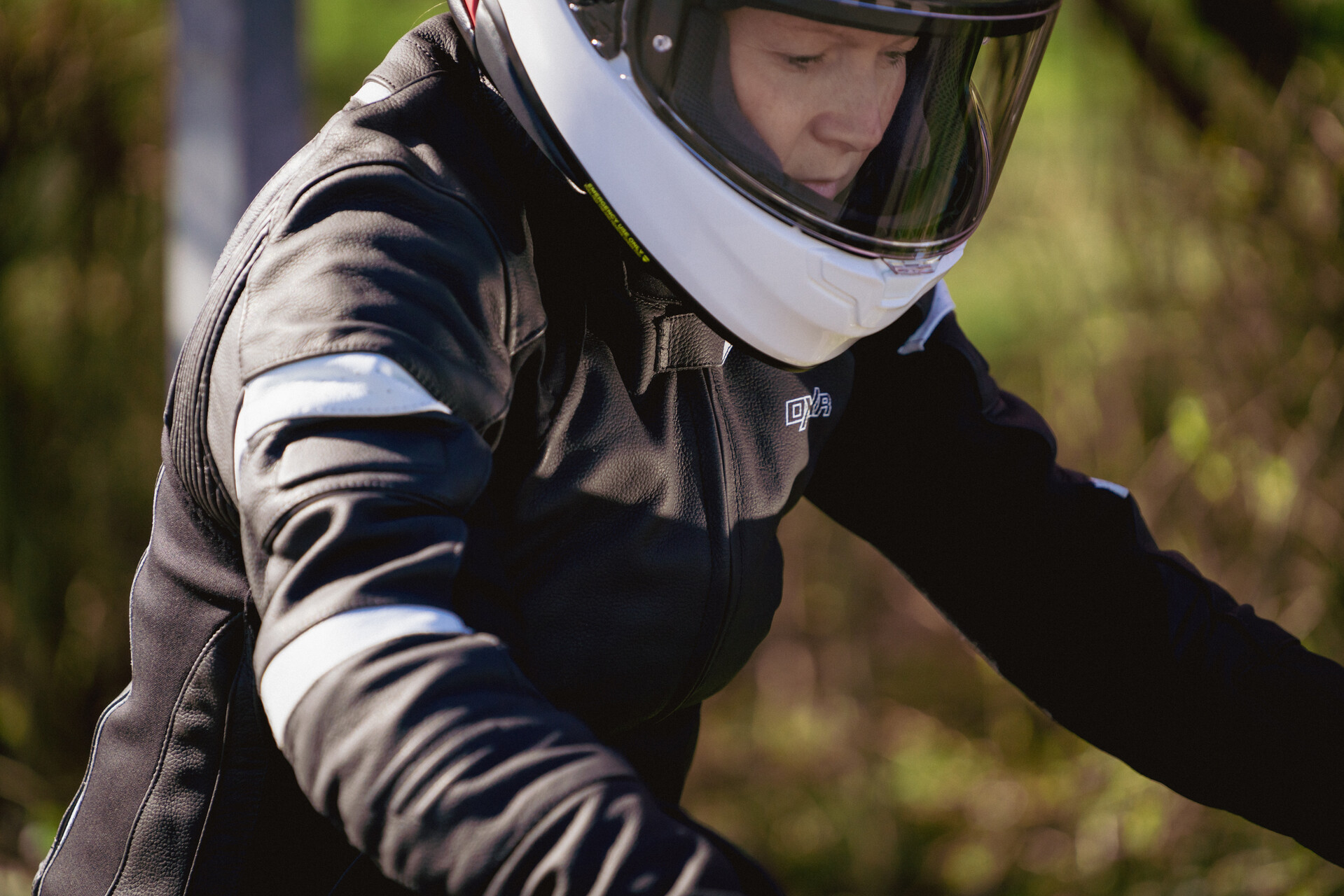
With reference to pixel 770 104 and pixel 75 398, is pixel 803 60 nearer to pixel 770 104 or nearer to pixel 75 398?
pixel 770 104

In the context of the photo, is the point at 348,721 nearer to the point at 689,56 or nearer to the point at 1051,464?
A: the point at 689,56

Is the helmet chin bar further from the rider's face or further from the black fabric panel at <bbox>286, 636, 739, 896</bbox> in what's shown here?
the black fabric panel at <bbox>286, 636, 739, 896</bbox>

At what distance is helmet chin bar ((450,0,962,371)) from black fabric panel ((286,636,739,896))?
1.41ft

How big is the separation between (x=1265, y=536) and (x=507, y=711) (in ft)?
7.39

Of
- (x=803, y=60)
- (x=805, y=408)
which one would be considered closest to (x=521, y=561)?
(x=805, y=408)

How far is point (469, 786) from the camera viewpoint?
639mm

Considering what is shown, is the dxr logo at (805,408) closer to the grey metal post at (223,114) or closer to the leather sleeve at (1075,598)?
the leather sleeve at (1075,598)

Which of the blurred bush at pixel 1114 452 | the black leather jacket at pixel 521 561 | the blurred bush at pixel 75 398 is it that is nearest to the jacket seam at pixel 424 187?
the black leather jacket at pixel 521 561

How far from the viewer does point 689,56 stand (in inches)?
38.3

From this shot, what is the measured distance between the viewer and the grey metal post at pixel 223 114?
203cm

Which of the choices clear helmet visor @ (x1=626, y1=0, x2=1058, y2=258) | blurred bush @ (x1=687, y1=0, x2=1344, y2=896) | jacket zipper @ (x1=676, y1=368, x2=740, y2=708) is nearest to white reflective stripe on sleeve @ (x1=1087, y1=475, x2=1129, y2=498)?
clear helmet visor @ (x1=626, y1=0, x2=1058, y2=258)

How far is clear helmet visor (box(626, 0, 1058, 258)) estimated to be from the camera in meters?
0.95

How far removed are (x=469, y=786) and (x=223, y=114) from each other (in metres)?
1.73

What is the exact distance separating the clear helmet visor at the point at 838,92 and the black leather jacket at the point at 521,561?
13 cm
